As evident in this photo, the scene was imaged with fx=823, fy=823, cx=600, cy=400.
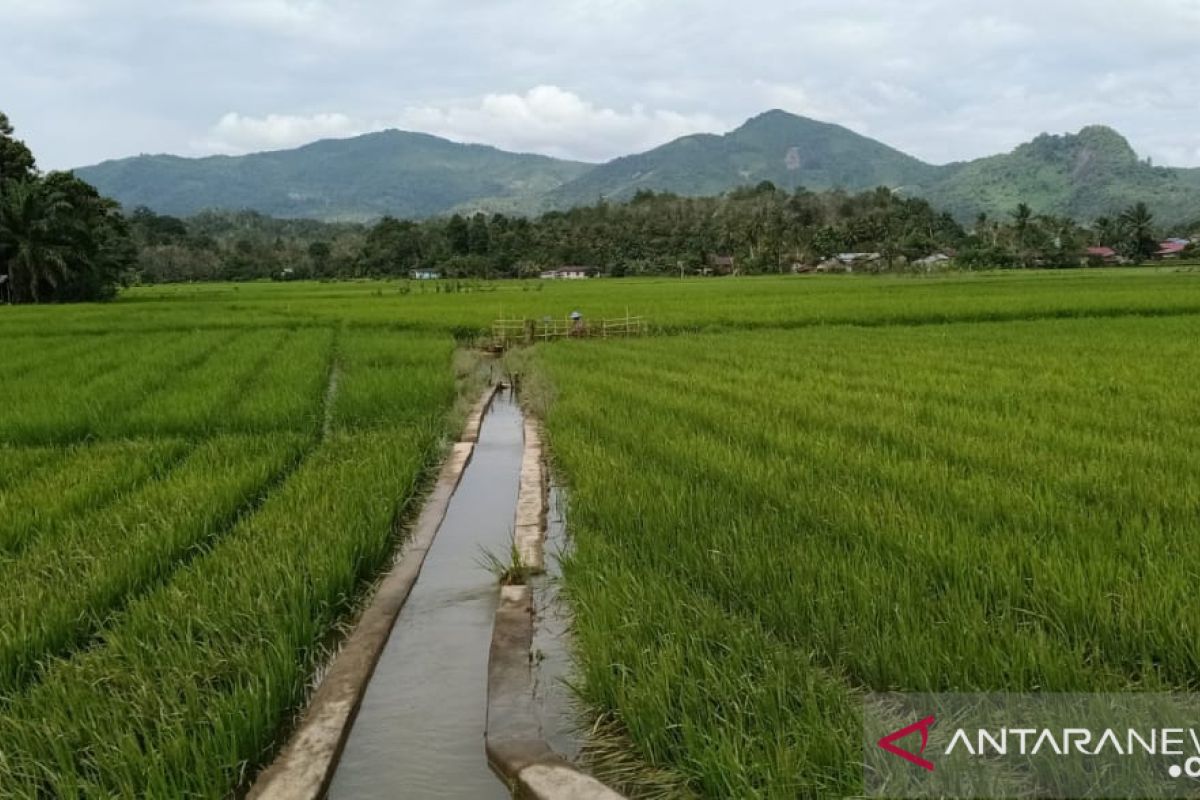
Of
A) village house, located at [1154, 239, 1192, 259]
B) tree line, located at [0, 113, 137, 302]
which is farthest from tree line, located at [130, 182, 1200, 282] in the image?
tree line, located at [0, 113, 137, 302]

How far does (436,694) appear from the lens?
328cm

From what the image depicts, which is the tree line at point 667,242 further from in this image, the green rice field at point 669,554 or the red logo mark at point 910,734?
the red logo mark at point 910,734

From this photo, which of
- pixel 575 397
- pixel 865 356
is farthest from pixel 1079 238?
A: pixel 575 397

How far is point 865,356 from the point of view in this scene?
1234 centimetres

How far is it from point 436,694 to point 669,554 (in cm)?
125

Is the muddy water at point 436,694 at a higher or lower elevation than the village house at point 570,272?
lower

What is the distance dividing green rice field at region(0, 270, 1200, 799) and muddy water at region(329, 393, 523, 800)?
294 millimetres

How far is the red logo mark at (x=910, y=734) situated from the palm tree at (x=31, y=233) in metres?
37.8

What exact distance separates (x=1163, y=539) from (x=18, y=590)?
16.3 feet

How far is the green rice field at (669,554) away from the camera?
99.0 inches

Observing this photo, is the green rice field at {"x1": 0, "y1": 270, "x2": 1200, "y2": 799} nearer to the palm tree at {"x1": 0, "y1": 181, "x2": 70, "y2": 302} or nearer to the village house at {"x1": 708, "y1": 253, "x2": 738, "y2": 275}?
the palm tree at {"x1": 0, "y1": 181, "x2": 70, "y2": 302}

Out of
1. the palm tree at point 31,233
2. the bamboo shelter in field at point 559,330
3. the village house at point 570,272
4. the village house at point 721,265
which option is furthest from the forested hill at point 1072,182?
the palm tree at point 31,233

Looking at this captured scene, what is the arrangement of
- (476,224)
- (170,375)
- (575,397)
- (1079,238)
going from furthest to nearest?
(476,224) → (1079,238) → (170,375) → (575,397)

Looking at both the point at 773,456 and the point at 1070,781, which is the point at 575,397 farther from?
the point at 1070,781
